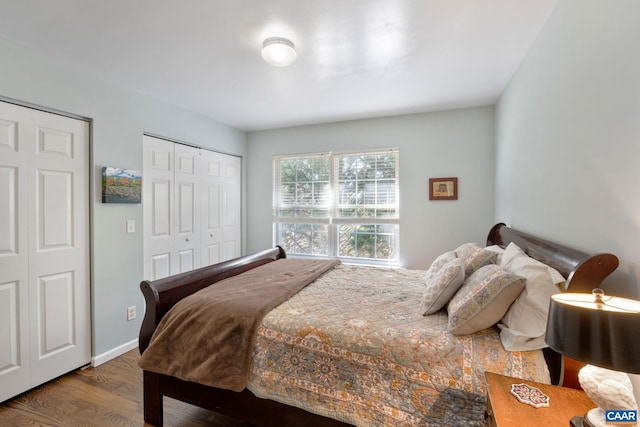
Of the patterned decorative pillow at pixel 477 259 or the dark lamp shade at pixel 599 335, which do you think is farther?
the patterned decorative pillow at pixel 477 259

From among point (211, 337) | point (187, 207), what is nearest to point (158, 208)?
point (187, 207)

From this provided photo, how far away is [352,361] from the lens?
1.44 metres

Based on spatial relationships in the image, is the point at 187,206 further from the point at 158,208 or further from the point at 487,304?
the point at 487,304

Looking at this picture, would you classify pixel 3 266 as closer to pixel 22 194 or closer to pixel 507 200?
pixel 22 194

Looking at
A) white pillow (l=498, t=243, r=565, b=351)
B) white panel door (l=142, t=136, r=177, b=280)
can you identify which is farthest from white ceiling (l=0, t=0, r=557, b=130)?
white pillow (l=498, t=243, r=565, b=351)

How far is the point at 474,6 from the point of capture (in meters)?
1.71

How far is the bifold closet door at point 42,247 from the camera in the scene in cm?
212

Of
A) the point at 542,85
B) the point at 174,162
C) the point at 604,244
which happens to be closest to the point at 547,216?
the point at 604,244

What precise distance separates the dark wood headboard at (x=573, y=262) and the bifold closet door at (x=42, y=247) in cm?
332

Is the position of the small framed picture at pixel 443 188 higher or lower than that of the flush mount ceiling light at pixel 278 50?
lower

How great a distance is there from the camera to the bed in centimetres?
126

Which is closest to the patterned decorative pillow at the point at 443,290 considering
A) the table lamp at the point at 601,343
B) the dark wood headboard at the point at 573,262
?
the dark wood headboard at the point at 573,262

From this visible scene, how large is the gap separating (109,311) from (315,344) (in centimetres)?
228

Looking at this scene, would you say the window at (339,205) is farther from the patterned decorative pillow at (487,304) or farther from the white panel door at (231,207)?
the patterned decorative pillow at (487,304)
